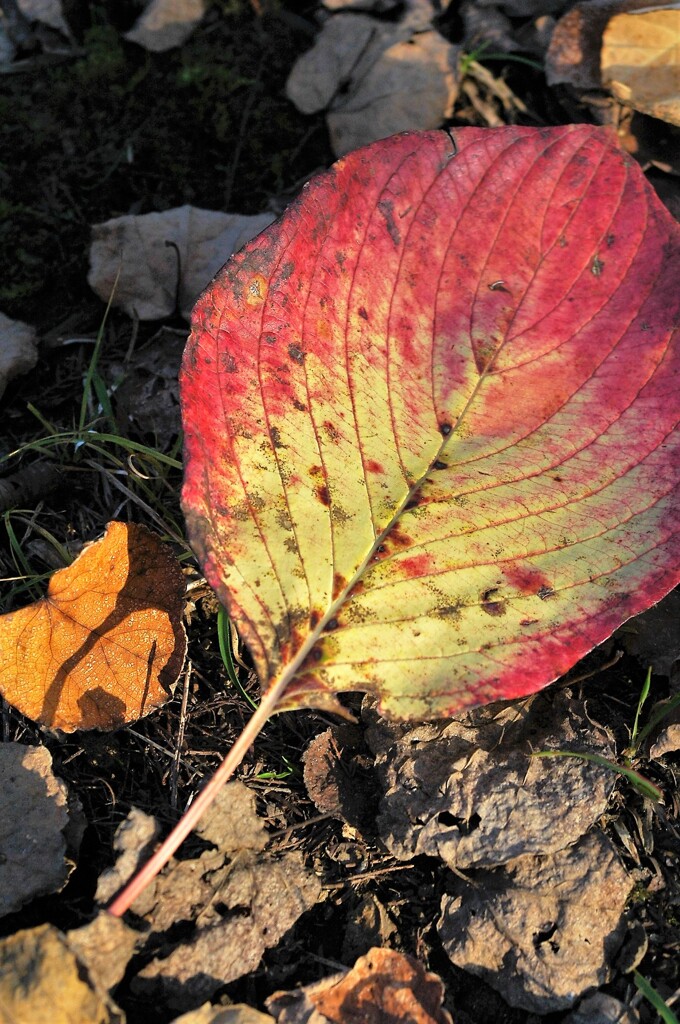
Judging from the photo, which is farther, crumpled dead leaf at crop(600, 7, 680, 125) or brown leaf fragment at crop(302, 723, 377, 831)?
crumpled dead leaf at crop(600, 7, 680, 125)

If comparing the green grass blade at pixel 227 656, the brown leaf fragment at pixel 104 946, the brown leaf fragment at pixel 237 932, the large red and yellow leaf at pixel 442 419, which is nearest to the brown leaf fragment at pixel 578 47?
the large red and yellow leaf at pixel 442 419

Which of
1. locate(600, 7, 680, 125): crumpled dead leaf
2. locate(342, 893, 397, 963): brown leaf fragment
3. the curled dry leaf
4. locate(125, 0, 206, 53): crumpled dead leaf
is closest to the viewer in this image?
locate(342, 893, 397, 963): brown leaf fragment

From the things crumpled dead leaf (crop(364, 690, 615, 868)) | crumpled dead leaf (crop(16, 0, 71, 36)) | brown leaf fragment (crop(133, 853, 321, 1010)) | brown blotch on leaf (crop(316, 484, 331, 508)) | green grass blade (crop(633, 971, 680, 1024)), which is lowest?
green grass blade (crop(633, 971, 680, 1024))

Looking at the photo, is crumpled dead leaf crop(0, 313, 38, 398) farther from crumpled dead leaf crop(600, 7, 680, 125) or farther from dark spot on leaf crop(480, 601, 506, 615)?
crumpled dead leaf crop(600, 7, 680, 125)

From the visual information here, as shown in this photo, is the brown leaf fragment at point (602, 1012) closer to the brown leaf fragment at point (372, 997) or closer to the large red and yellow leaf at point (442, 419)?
the brown leaf fragment at point (372, 997)

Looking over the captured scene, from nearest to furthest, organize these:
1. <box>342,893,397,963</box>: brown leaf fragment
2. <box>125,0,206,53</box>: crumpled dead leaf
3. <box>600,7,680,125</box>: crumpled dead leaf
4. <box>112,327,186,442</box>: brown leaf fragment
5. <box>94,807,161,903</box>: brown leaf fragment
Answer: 1. <box>94,807,161,903</box>: brown leaf fragment
2. <box>342,893,397,963</box>: brown leaf fragment
3. <box>112,327,186,442</box>: brown leaf fragment
4. <box>600,7,680,125</box>: crumpled dead leaf
5. <box>125,0,206,53</box>: crumpled dead leaf

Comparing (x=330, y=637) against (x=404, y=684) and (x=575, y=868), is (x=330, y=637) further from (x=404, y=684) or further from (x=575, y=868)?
(x=575, y=868)

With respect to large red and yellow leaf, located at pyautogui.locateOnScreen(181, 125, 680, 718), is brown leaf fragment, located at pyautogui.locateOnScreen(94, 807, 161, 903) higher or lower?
lower

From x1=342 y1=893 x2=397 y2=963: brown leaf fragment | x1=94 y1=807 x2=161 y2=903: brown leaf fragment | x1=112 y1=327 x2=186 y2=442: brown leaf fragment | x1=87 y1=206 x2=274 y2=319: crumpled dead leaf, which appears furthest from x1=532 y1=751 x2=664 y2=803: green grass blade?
x1=87 y1=206 x2=274 y2=319: crumpled dead leaf

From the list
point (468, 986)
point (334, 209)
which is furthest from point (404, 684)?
point (334, 209)
